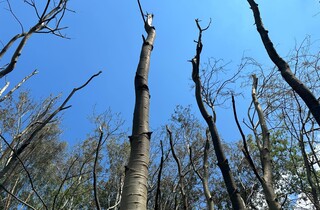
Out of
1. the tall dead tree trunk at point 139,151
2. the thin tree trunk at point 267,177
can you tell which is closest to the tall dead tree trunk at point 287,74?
the thin tree trunk at point 267,177

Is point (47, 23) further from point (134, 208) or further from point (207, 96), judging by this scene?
point (134, 208)

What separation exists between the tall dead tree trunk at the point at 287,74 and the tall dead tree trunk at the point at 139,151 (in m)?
0.79

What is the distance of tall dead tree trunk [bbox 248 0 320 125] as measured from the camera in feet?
4.83

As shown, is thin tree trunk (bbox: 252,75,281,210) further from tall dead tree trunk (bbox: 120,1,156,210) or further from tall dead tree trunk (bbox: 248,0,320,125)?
tall dead tree trunk (bbox: 120,1,156,210)

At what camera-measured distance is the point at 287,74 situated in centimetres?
171

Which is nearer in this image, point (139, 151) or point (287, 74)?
point (139, 151)

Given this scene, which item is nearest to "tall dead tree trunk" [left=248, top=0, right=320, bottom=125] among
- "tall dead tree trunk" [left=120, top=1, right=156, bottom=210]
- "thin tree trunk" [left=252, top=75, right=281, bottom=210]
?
"thin tree trunk" [left=252, top=75, right=281, bottom=210]

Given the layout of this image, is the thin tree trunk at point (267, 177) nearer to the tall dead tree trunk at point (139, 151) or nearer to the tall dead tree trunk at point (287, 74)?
the tall dead tree trunk at point (287, 74)

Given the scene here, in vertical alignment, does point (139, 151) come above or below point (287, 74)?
below

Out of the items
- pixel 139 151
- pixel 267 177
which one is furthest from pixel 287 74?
Answer: pixel 139 151

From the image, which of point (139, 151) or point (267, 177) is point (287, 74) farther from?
point (139, 151)

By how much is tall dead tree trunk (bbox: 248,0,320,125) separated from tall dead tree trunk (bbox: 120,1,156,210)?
787 millimetres

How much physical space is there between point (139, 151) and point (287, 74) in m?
1.06

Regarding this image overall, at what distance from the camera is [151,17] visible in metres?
1.93
